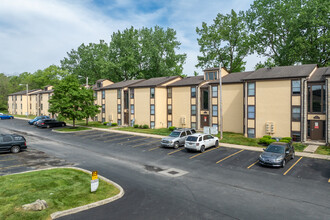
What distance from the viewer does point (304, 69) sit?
90.7ft

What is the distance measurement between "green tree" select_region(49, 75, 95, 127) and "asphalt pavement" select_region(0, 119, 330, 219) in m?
15.0

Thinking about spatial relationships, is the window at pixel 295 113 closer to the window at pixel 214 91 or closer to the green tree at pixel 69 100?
the window at pixel 214 91

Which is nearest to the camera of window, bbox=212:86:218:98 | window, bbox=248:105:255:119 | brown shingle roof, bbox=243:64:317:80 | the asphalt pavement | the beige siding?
the asphalt pavement

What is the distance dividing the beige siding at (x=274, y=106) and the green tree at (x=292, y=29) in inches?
670

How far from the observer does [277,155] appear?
17.8m

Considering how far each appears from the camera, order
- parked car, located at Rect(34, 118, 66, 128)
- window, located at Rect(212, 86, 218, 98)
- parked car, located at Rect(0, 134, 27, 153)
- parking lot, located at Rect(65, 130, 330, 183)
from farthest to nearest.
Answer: parked car, located at Rect(34, 118, 66, 128) → window, located at Rect(212, 86, 218, 98) → parked car, located at Rect(0, 134, 27, 153) → parking lot, located at Rect(65, 130, 330, 183)

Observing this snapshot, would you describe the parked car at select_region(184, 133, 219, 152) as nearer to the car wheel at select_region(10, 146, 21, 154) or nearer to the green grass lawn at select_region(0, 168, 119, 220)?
the green grass lawn at select_region(0, 168, 119, 220)

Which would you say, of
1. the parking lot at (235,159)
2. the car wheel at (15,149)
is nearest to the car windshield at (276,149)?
the parking lot at (235,159)

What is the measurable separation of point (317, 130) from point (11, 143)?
3136 cm

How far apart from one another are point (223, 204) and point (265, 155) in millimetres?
8694

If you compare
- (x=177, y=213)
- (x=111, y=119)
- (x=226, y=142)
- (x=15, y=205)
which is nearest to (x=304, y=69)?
(x=226, y=142)

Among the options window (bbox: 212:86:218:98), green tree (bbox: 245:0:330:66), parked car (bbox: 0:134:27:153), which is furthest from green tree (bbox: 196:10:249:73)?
parked car (bbox: 0:134:27:153)

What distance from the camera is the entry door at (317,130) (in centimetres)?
2533

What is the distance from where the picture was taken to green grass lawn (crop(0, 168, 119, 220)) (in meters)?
9.83
